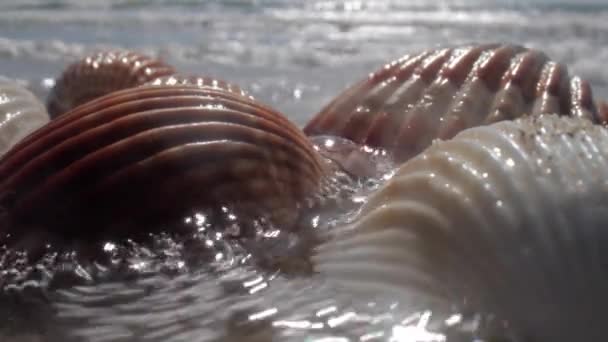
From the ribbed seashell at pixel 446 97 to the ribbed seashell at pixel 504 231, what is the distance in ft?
3.14

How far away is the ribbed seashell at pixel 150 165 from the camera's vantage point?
1994 mm

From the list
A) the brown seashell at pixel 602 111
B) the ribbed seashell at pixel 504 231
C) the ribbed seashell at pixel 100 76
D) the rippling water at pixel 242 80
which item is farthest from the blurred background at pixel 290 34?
the ribbed seashell at pixel 504 231

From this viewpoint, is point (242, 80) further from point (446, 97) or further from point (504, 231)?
point (504, 231)

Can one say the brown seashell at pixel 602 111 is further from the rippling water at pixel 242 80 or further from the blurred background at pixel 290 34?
A: the blurred background at pixel 290 34

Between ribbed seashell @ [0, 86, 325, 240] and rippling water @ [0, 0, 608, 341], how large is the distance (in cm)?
9

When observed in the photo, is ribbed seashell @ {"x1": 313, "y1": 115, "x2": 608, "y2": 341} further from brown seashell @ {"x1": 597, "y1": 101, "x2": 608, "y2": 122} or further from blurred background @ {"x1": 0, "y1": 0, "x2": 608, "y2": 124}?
blurred background @ {"x1": 0, "y1": 0, "x2": 608, "y2": 124}

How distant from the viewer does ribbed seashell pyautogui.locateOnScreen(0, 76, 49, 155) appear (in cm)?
270

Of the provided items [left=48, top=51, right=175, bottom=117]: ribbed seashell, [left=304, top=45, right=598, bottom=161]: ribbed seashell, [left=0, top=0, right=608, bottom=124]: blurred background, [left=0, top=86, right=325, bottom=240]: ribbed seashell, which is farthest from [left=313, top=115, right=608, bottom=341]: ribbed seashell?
[left=0, top=0, right=608, bottom=124]: blurred background

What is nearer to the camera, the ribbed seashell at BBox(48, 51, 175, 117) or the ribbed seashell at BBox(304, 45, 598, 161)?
the ribbed seashell at BBox(304, 45, 598, 161)

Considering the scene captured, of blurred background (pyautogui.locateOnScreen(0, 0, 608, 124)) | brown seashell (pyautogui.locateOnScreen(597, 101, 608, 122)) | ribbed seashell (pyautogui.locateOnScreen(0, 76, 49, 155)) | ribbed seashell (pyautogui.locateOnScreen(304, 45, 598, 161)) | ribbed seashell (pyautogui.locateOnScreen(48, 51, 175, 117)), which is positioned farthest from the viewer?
blurred background (pyautogui.locateOnScreen(0, 0, 608, 124))

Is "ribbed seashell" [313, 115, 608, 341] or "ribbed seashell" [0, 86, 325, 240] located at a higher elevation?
"ribbed seashell" [0, 86, 325, 240]

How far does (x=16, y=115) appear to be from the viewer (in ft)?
9.21

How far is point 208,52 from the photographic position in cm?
763

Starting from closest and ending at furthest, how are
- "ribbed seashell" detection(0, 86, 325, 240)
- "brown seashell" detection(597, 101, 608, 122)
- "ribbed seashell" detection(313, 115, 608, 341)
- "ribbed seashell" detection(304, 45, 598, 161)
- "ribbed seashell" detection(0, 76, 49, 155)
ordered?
"ribbed seashell" detection(313, 115, 608, 341)
"ribbed seashell" detection(0, 86, 325, 240)
"ribbed seashell" detection(0, 76, 49, 155)
"ribbed seashell" detection(304, 45, 598, 161)
"brown seashell" detection(597, 101, 608, 122)
